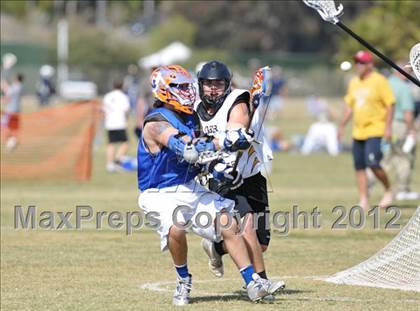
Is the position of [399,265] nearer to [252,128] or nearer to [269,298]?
[269,298]

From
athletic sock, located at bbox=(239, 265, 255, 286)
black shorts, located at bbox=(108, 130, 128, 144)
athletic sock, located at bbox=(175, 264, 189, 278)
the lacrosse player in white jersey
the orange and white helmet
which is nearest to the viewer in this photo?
the lacrosse player in white jersey

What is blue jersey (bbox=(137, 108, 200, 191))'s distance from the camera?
788cm

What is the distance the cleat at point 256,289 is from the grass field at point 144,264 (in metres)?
0.09

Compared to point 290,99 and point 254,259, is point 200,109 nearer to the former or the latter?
point 254,259

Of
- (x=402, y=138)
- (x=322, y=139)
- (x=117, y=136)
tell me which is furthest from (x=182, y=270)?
(x=322, y=139)

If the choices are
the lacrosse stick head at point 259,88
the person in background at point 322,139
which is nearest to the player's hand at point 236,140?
the lacrosse stick head at point 259,88

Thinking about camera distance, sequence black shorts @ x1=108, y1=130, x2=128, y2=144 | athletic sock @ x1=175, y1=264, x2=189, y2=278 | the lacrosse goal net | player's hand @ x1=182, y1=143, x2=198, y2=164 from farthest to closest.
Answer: black shorts @ x1=108, y1=130, x2=128, y2=144, the lacrosse goal net, athletic sock @ x1=175, y1=264, x2=189, y2=278, player's hand @ x1=182, y1=143, x2=198, y2=164

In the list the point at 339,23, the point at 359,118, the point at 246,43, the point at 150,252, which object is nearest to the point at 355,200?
the point at 359,118

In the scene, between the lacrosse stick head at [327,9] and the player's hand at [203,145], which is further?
the lacrosse stick head at [327,9]

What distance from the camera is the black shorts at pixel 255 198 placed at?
27.9ft

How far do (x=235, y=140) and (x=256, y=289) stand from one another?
1.18 meters

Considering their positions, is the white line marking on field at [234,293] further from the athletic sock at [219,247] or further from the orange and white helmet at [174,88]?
the orange and white helmet at [174,88]

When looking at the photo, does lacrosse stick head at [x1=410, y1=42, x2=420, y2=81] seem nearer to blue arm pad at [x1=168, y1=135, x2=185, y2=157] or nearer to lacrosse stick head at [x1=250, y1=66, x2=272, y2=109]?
lacrosse stick head at [x1=250, y1=66, x2=272, y2=109]

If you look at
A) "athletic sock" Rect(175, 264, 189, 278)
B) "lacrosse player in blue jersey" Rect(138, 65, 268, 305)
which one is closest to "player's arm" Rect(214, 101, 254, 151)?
"lacrosse player in blue jersey" Rect(138, 65, 268, 305)
